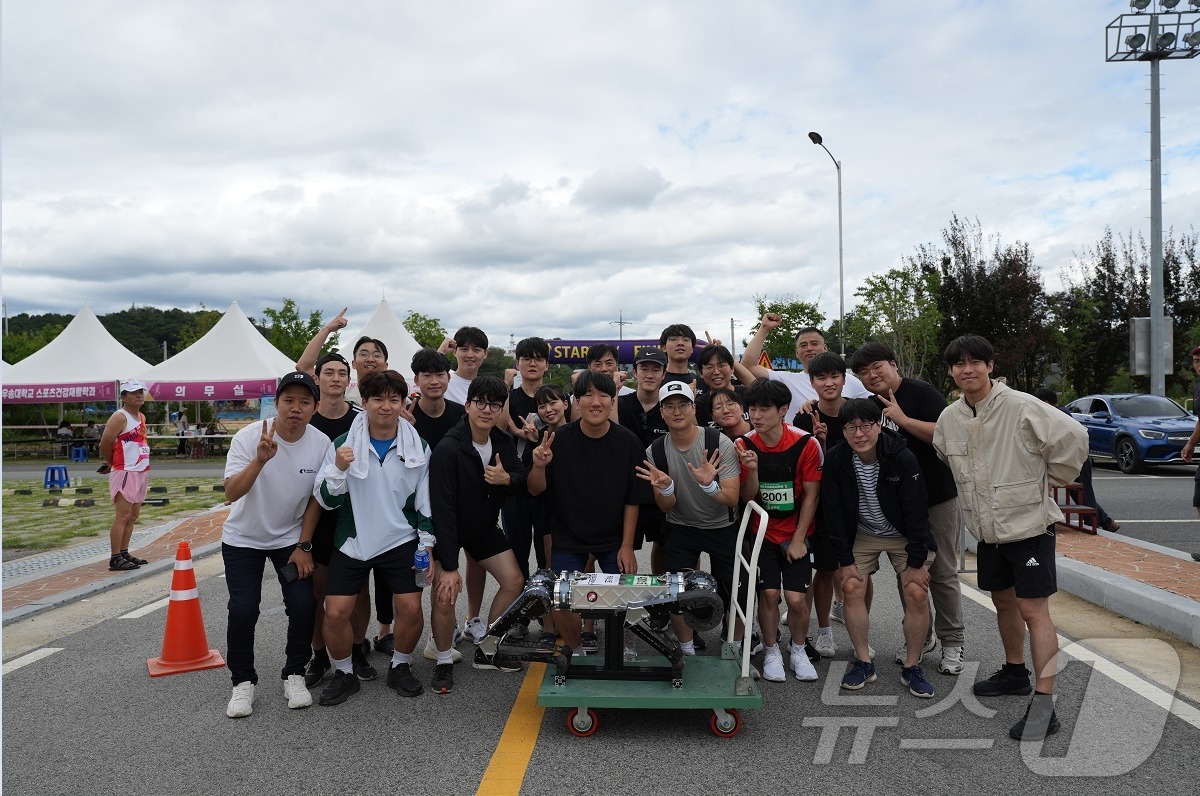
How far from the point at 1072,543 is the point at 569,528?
619 cm

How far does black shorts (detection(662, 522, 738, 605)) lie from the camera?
4.73m

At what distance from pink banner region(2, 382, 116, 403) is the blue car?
2508 cm

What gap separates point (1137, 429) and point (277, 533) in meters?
15.7

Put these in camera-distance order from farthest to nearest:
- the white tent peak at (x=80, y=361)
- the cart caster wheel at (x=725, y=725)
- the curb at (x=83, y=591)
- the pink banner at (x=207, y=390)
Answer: the white tent peak at (x=80, y=361) → the pink banner at (x=207, y=390) → the curb at (x=83, y=591) → the cart caster wheel at (x=725, y=725)

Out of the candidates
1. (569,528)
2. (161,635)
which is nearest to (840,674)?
(569,528)

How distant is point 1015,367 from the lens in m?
26.2

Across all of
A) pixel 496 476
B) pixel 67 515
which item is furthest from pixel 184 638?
pixel 67 515

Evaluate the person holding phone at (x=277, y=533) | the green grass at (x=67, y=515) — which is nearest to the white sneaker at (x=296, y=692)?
the person holding phone at (x=277, y=533)

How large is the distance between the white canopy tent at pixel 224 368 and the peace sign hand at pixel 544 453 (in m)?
19.4

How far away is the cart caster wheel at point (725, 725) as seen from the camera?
12.8 ft

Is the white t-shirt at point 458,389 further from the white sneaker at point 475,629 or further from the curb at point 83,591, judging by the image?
the curb at point 83,591

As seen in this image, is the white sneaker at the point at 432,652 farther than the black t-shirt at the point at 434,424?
No

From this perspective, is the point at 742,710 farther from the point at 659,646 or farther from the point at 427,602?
the point at 427,602

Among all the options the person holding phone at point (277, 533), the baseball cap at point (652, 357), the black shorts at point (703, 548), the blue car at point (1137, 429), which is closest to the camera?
the person holding phone at point (277, 533)
